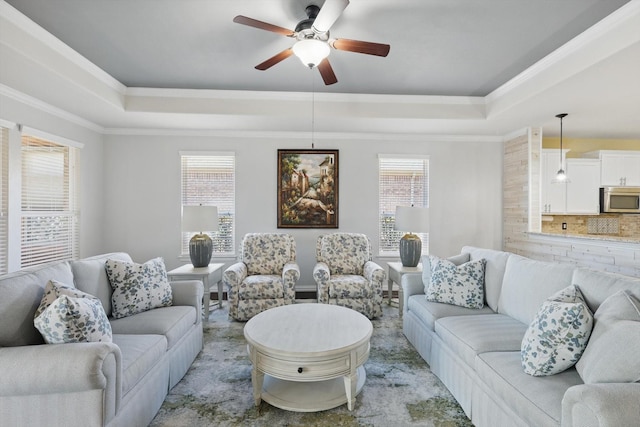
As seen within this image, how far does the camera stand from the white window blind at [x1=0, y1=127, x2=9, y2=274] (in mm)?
3020

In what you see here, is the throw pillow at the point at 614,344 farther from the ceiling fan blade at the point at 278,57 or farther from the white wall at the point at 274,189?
the white wall at the point at 274,189

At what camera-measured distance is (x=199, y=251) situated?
377cm

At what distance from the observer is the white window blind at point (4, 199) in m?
3.02

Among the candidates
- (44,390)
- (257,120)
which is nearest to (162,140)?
(257,120)

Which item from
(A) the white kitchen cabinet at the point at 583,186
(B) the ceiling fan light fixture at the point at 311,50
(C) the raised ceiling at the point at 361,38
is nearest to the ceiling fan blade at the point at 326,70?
(B) the ceiling fan light fixture at the point at 311,50

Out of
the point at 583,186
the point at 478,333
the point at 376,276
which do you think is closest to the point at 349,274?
the point at 376,276

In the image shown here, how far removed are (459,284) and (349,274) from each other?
159cm

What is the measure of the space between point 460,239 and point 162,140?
187 inches

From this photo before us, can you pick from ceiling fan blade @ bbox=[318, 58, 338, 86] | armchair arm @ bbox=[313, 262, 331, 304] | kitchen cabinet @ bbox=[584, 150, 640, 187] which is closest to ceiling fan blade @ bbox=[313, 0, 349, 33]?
ceiling fan blade @ bbox=[318, 58, 338, 86]

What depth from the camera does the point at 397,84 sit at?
11.6ft

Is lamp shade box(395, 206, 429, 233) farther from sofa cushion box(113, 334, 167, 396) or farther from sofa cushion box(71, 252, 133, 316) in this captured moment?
sofa cushion box(71, 252, 133, 316)

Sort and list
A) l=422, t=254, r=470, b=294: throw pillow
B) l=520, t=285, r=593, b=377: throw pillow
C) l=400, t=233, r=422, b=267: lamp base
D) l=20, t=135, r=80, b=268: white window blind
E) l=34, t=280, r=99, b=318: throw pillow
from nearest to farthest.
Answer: l=520, t=285, r=593, b=377: throw pillow, l=34, t=280, r=99, b=318: throw pillow, l=422, t=254, r=470, b=294: throw pillow, l=20, t=135, r=80, b=268: white window blind, l=400, t=233, r=422, b=267: lamp base

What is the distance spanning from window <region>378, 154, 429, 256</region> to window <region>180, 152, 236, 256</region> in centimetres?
228

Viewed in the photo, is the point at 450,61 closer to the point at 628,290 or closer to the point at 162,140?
the point at 628,290
